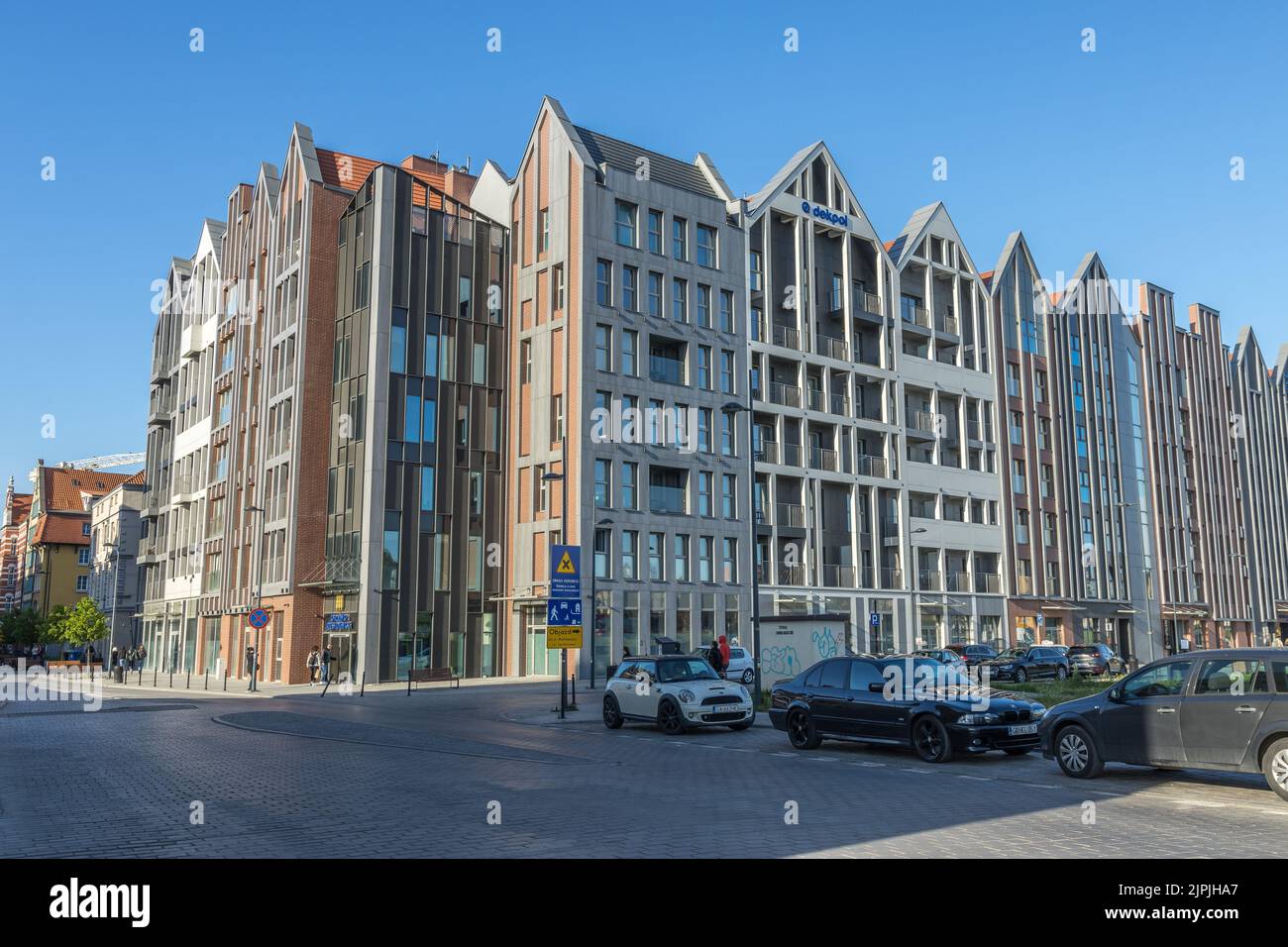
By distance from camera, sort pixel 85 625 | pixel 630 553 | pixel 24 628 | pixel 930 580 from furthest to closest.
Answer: pixel 24 628, pixel 85 625, pixel 930 580, pixel 630 553

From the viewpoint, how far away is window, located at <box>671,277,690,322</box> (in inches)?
2072

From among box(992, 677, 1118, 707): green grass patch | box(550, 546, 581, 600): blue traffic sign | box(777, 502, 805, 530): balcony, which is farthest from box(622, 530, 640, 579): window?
box(550, 546, 581, 600): blue traffic sign

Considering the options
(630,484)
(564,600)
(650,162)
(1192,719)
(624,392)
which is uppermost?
(650,162)

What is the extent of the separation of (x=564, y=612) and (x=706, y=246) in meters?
33.8

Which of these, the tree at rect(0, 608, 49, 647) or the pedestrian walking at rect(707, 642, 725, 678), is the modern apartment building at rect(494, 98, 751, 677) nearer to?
the pedestrian walking at rect(707, 642, 725, 678)

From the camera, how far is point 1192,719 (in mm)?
12695

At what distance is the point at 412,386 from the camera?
48.5 meters

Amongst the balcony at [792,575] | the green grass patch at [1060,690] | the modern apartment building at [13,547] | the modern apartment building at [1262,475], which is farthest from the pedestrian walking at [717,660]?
the modern apartment building at [13,547]

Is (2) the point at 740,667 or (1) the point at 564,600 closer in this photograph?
(1) the point at 564,600

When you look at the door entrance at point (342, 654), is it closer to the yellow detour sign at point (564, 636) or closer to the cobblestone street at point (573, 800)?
the yellow detour sign at point (564, 636)

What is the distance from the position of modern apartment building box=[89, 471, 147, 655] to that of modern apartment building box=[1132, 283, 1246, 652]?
76.3 m

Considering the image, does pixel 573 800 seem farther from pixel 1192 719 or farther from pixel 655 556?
pixel 655 556

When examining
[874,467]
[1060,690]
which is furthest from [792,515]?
[1060,690]
